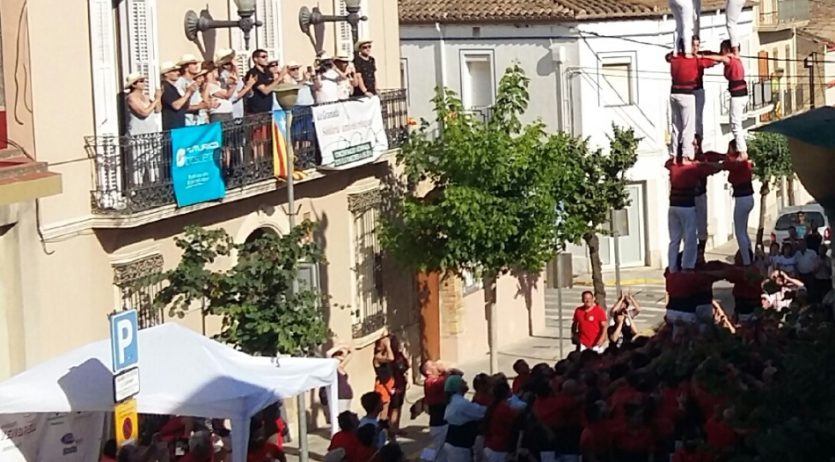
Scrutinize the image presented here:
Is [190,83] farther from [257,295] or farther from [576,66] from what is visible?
[576,66]

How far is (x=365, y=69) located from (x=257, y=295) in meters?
7.89

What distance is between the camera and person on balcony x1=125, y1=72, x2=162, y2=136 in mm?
19375

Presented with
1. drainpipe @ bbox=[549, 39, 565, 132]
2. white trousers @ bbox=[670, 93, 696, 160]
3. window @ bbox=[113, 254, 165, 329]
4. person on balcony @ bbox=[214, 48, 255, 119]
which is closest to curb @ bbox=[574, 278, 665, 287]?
drainpipe @ bbox=[549, 39, 565, 132]

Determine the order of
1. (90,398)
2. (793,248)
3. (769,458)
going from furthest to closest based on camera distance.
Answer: (793,248) → (90,398) → (769,458)

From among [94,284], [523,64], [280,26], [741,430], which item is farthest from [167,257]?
[523,64]

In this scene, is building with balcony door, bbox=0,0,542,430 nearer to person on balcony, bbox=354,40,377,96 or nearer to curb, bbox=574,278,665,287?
person on balcony, bbox=354,40,377,96

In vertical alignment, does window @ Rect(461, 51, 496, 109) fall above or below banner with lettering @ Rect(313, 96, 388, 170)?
above

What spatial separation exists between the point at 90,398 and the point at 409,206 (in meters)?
10.9

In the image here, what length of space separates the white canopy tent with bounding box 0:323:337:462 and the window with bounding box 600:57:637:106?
1020 inches

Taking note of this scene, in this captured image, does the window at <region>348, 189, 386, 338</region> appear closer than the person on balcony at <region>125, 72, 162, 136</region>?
No

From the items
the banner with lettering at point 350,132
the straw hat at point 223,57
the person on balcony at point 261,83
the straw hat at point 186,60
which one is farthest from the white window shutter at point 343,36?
the straw hat at point 186,60

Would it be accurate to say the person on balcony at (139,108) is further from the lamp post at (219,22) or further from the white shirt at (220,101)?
the lamp post at (219,22)

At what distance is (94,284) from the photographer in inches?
749

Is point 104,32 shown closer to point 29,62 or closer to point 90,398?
point 29,62
